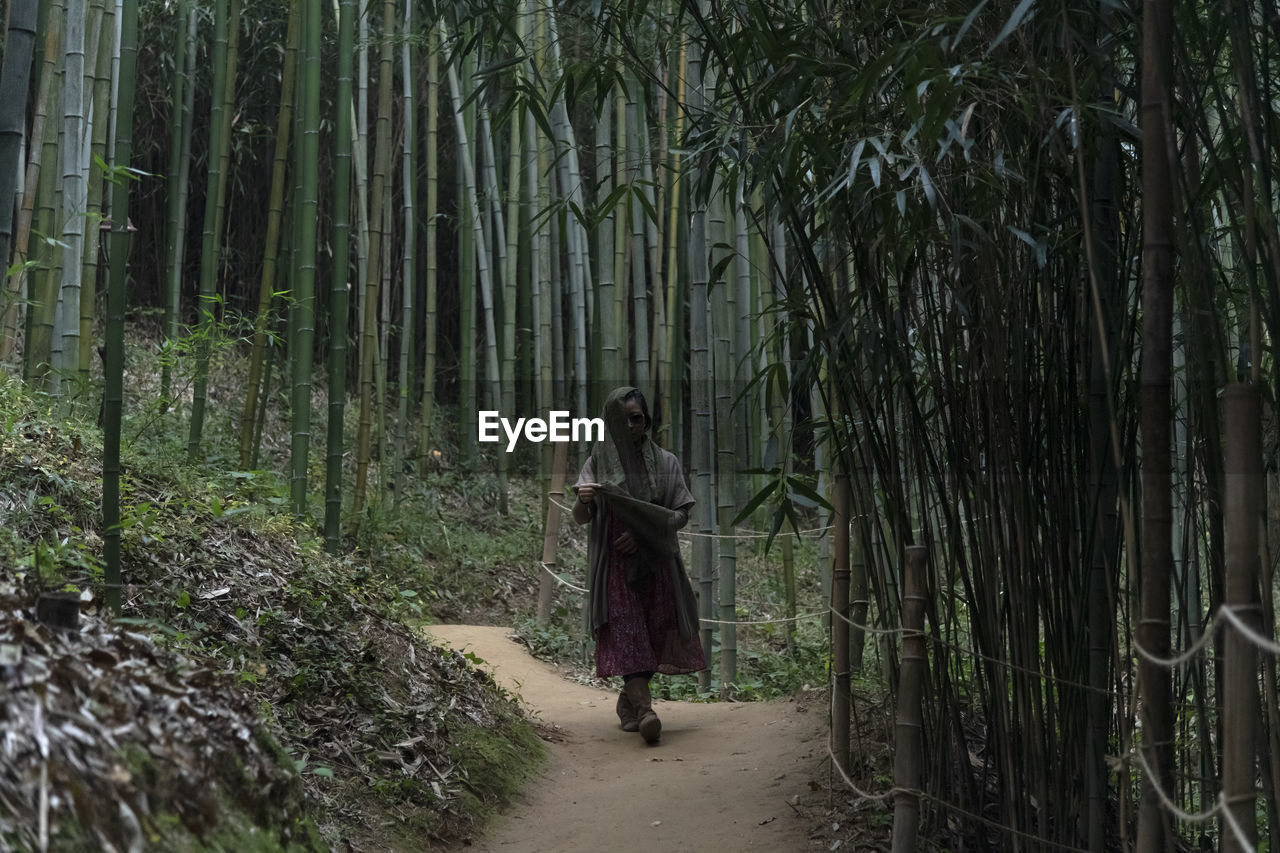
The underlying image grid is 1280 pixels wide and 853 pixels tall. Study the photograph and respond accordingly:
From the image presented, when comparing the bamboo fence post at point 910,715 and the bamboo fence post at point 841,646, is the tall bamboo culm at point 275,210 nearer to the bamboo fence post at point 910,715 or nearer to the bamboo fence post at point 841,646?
the bamboo fence post at point 841,646

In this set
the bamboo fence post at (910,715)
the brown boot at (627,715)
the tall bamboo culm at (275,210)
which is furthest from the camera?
the tall bamboo culm at (275,210)

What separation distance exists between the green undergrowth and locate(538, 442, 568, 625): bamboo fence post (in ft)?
7.24

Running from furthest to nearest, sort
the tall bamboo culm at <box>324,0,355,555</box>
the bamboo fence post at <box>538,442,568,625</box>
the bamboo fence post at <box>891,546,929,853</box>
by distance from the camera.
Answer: the bamboo fence post at <box>538,442,568,625</box>, the tall bamboo culm at <box>324,0,355,555</box>, the bamboo fence post at <box>891,546,929,853</box>

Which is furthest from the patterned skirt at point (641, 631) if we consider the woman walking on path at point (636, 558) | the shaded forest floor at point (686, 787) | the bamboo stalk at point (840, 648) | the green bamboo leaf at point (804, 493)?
the green bamboo leaf at point (804, 493)

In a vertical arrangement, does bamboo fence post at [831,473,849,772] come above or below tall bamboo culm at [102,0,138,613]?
below

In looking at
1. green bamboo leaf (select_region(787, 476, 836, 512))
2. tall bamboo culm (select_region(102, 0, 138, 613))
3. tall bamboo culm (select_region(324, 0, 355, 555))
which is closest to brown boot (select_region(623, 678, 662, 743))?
green bamboo leaf (select_region(787, 476, 836, 512))

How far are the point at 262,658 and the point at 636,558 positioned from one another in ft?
4.64

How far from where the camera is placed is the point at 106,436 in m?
2.76

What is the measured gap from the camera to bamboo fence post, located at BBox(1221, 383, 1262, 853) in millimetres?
1509

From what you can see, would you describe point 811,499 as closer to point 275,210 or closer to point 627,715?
point 627,715

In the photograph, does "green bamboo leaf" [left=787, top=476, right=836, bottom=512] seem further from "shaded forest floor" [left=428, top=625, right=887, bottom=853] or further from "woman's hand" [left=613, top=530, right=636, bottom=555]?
"woman's hand" [left=613, top=530, right=636, bottom=555]

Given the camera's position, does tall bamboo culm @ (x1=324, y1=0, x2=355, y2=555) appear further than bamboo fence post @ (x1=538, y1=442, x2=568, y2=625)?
No

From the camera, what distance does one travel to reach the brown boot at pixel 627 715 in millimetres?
4389

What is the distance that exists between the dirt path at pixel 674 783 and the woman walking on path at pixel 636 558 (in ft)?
0.65
